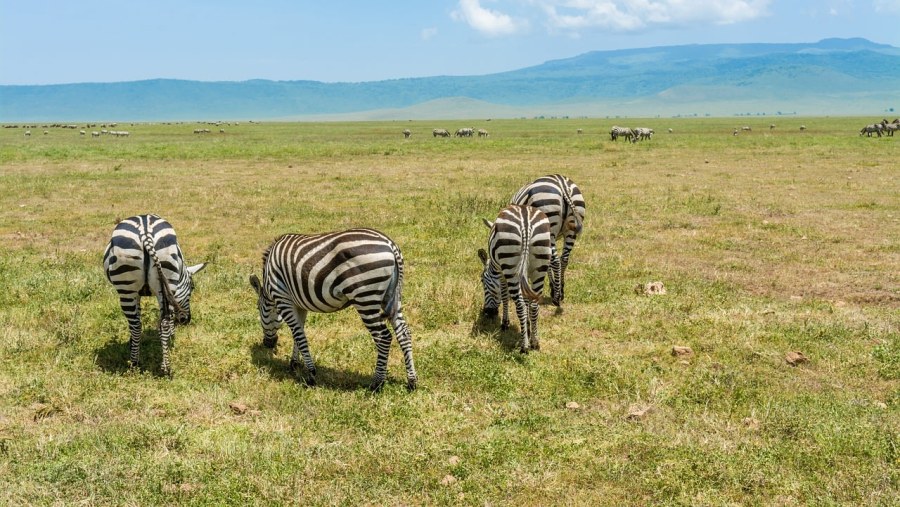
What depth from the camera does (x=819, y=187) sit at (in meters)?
26.6

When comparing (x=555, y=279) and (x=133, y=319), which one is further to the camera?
(x=555, y=279)

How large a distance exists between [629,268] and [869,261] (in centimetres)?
551

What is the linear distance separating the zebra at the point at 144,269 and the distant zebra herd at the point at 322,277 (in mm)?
14

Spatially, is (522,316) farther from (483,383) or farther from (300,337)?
(300,337)

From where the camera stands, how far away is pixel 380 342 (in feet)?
27.7

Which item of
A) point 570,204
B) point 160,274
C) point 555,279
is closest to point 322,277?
point 160,274

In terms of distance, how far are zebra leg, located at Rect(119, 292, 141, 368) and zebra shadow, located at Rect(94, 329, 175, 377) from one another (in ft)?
0.53

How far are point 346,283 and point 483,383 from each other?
7.54 ft

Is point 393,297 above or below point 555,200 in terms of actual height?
below

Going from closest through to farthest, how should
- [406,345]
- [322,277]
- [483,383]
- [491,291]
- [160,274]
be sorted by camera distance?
[322,277]
[406,345]
[483,383]
[160,274]
[491,291]

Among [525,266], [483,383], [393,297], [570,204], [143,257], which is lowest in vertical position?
[483,383]

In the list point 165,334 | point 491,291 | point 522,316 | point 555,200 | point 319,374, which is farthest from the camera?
point 555,200

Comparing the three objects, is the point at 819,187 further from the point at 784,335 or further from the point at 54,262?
the point at 54,262

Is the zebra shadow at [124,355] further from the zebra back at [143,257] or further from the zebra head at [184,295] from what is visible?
the zebra back at [143,257]
